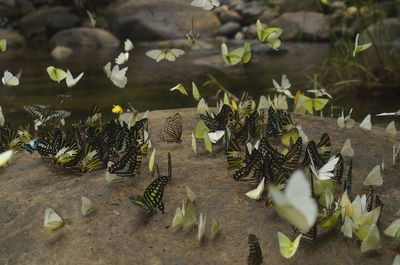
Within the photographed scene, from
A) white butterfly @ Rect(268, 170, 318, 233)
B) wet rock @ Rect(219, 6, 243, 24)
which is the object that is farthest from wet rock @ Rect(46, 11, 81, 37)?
white butterfly @ Rect(268, 170, 318, 233)

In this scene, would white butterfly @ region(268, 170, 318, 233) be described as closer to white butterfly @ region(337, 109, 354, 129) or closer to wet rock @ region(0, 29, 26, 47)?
white butterfly @ region(337, 109, 354, 129)

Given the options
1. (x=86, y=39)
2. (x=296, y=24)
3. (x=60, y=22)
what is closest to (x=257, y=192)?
(x=296, y=24)

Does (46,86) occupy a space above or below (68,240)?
below

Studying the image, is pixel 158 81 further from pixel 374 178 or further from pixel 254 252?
pixel 254 252

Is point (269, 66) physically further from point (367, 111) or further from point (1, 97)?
point (1, 97)

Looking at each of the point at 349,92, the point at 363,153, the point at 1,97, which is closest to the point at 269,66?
the point at 349,92

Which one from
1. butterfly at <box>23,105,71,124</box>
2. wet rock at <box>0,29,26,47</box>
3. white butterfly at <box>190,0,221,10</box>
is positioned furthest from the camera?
wet rock at <box>0,29,26,47</box>

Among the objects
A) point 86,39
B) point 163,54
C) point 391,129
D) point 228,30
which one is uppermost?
point 163,54
